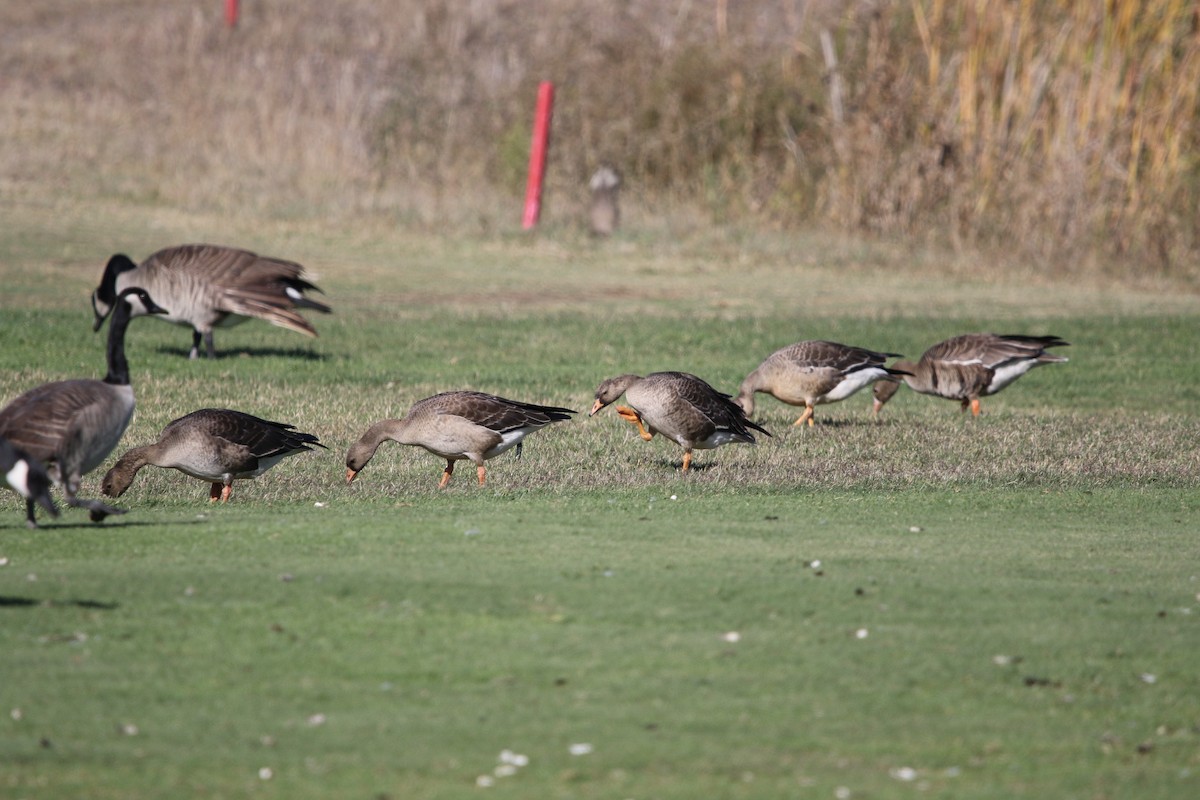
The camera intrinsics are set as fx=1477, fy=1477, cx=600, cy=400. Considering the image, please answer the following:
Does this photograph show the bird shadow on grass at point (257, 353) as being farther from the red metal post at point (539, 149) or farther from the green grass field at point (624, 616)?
the red metal post at point (539, 149)

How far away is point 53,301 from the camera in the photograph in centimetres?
2000

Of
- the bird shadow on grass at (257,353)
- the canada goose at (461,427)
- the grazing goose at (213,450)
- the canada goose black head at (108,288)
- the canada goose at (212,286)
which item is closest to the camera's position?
the grazing goose at (213,450)

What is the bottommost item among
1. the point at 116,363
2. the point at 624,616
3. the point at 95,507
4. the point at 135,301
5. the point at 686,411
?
the point at 624,616

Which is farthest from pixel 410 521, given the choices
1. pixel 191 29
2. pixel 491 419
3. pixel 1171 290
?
pixel 191 29

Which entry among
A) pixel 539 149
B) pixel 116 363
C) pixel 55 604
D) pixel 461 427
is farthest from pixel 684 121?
pixel 55 604

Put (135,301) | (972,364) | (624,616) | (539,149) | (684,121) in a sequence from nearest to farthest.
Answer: (624,616), (135,301), (972,364), (539,149), (684,121)

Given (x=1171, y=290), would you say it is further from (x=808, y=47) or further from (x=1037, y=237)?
(x=808, y=47)

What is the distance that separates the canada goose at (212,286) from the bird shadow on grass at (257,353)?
441 millimetres

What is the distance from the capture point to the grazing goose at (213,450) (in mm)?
9820

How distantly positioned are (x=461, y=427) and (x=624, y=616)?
377 cm

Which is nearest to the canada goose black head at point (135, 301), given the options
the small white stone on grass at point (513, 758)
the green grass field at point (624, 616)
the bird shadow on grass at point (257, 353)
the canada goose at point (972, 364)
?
the green grass field at point (624, 616)

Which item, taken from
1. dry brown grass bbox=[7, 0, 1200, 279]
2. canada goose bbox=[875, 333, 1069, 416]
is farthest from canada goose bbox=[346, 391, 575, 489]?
dry brown grass bbox=[7, 0, 1200, 279]

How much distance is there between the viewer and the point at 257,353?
1736cm

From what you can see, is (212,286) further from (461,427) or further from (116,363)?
(116,363)
